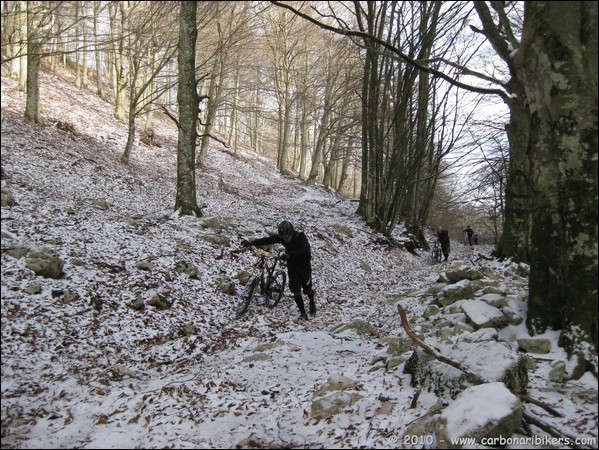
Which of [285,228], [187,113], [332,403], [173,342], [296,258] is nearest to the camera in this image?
[332,403]

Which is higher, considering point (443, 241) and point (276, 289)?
point (443, 241)

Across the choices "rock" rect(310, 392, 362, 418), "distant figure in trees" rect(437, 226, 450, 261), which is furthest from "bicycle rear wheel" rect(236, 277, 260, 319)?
"distant figure in trees" rect(437, 226, 450, 261)

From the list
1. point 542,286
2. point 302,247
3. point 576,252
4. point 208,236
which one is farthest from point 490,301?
point 208,236

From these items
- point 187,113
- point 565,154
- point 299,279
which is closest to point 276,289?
point 299,279

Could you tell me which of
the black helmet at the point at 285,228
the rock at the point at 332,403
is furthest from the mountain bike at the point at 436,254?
the rock at the point at 332,403

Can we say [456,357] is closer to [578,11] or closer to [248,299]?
[578,11]

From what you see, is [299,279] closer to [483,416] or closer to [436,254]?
[483,416]

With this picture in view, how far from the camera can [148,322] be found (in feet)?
18.5

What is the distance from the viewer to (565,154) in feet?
12.2

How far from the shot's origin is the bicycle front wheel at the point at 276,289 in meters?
7.43

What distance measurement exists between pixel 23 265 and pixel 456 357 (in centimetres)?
541

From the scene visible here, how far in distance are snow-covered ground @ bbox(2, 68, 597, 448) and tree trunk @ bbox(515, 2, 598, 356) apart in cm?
47

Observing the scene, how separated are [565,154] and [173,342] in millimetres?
5128

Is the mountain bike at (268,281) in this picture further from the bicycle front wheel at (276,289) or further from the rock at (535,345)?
the rock at (535,345)
